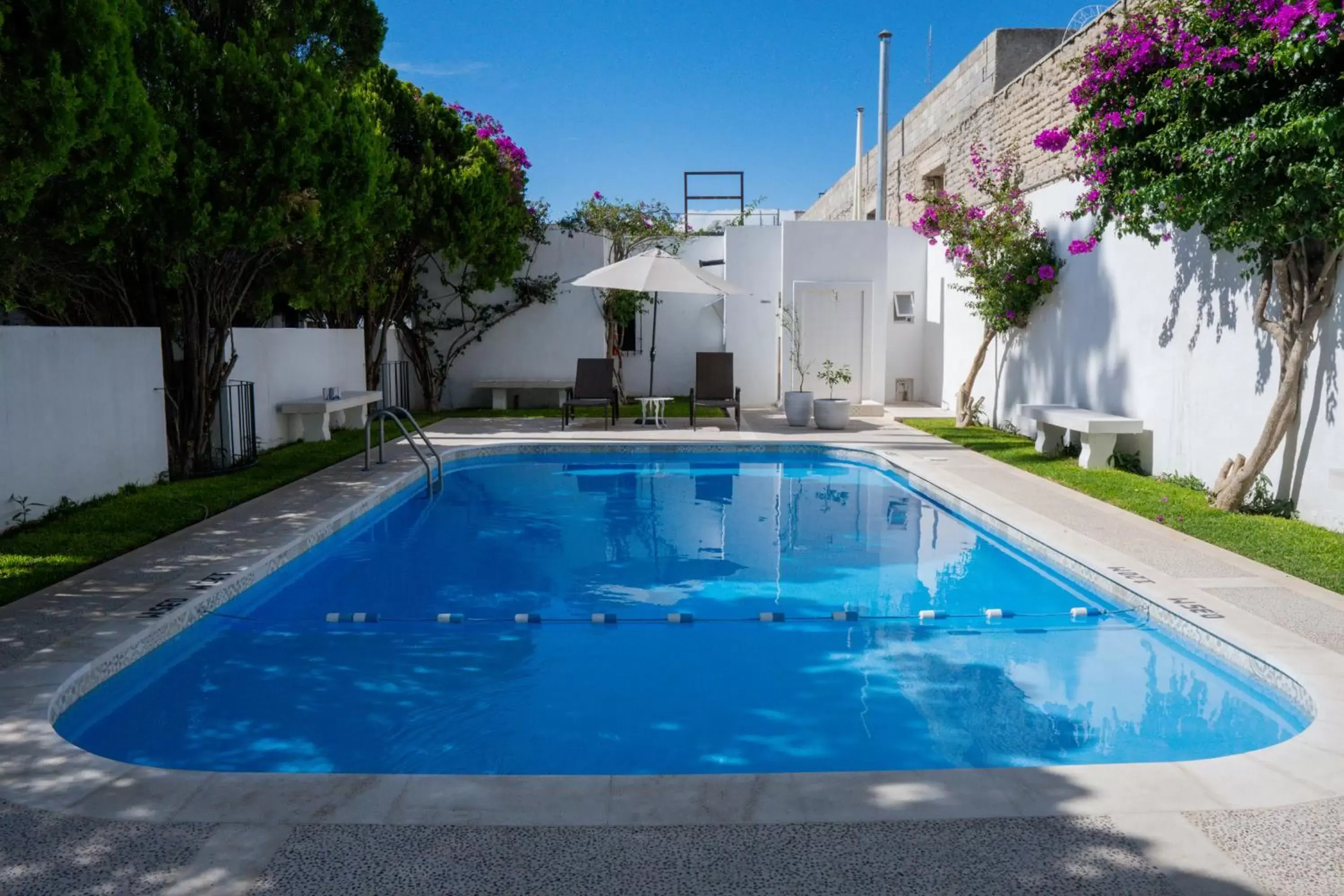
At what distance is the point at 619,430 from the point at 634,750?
9398 mm

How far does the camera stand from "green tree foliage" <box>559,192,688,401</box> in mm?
17438

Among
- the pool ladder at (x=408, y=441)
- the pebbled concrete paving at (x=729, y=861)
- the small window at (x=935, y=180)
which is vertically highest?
the small window at (x=935, y=180)

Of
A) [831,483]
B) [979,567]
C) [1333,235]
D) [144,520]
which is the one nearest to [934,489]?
[831,483]

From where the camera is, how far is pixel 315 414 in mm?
12438

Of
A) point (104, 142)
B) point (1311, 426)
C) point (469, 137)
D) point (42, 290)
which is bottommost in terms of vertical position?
point (1311, 426)

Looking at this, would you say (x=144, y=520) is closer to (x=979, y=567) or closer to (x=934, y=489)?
(x=979, y=567)

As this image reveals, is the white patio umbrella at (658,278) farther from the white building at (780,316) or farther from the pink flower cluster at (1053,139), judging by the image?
the pink flower cluster at (1053,139)

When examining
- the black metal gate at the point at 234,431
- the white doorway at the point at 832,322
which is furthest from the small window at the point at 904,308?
the black metal gate at the point at 234,431

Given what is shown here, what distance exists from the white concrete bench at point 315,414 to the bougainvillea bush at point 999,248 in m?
7.55

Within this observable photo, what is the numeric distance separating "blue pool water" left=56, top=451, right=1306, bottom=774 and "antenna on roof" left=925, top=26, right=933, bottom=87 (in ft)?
47.6

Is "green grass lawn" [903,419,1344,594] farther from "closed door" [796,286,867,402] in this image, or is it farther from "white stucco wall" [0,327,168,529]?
"white stucco wall" [0,327,168,529]

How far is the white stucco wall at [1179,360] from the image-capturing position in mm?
7098

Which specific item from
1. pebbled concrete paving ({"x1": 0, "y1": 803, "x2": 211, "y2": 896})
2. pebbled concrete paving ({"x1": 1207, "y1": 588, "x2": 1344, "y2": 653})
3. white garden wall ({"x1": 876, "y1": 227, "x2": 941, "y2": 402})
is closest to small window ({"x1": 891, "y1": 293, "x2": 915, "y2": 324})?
white garden wall ({"x1": 876, "y1": 227, "x2": 941, "y2": 402})

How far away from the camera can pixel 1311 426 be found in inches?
281
